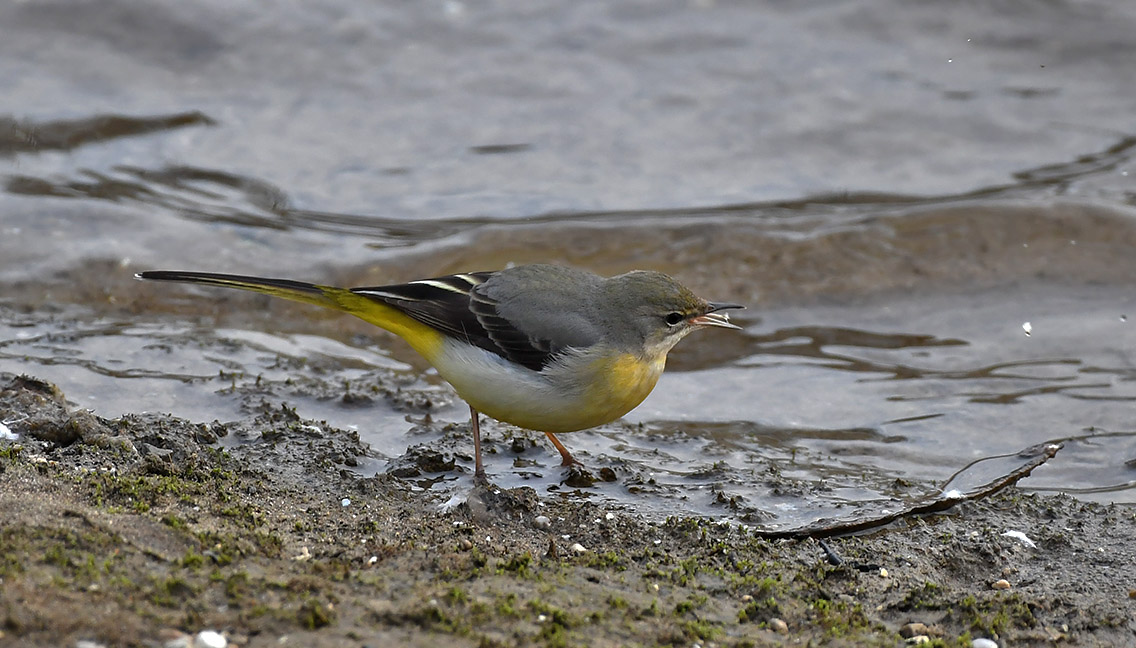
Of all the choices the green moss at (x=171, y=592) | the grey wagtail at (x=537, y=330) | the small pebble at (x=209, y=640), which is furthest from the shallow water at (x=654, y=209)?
the small pebble at (x=209, y=640)

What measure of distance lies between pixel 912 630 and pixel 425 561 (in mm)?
2110

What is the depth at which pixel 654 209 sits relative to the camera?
12.0m

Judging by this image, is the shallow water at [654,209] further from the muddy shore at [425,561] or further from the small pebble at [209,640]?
the small pebble at [209,640]

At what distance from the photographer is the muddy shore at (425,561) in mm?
4074

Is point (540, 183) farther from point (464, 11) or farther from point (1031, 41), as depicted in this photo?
point (1031, 41)

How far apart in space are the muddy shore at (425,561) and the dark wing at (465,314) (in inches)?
31.6

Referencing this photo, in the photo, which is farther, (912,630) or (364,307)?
(364,307)

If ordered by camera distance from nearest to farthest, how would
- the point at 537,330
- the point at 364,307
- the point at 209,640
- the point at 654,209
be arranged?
the point at 209,640, the point at 537,330, the point at 364,307, the point at 654,209

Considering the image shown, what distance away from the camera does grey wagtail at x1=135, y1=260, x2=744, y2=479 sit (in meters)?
6.51

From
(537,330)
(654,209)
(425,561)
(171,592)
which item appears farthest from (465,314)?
(654,209)

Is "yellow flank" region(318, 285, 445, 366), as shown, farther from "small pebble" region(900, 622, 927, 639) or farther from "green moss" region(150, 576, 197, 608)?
"small pebble" region(900, 622, 927, 639)

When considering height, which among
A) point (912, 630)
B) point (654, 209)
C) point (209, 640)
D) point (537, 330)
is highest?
point (654, 209)

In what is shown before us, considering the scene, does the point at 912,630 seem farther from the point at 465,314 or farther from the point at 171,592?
the point at 465,314

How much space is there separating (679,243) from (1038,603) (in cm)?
665
